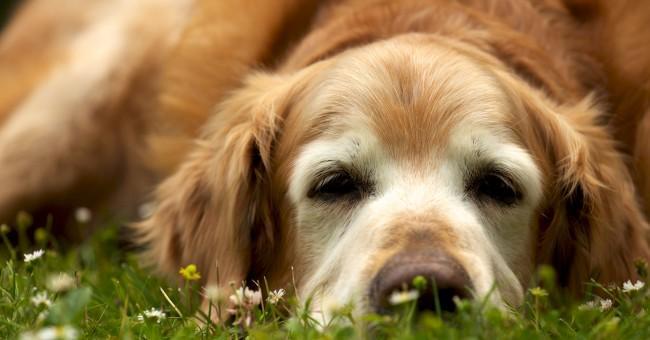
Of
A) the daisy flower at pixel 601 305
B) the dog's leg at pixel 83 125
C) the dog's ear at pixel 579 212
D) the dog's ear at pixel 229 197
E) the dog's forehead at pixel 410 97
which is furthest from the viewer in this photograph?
the dog's leg at pixel 83 125

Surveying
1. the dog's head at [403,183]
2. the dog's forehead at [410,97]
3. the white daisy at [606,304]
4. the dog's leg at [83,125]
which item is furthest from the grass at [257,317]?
the dog's leg at [83,125]

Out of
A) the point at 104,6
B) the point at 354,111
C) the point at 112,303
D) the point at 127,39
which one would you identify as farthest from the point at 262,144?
the point at 104,6

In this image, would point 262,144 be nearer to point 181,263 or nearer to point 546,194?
point 181,263

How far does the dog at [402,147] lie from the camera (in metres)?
2.98

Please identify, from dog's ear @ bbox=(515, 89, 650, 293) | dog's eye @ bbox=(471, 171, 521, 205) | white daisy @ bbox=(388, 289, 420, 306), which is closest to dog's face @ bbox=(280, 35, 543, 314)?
dog's eye @ bbox=(471, 171, 521, 205)

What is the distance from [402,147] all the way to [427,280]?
64 cm

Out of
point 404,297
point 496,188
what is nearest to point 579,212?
point 496,188

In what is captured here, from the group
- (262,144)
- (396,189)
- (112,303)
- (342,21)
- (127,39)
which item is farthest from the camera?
(127,39)

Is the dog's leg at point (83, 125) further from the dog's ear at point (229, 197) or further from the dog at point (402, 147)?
the dog's ear at point (229, 197)

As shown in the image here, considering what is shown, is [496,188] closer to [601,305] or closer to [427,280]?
[601,305]

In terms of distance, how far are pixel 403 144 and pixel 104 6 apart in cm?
318

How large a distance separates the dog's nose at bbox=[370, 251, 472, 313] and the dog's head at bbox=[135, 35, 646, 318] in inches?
0.6

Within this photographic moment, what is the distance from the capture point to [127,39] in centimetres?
541

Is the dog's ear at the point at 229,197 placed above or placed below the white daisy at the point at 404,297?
below
